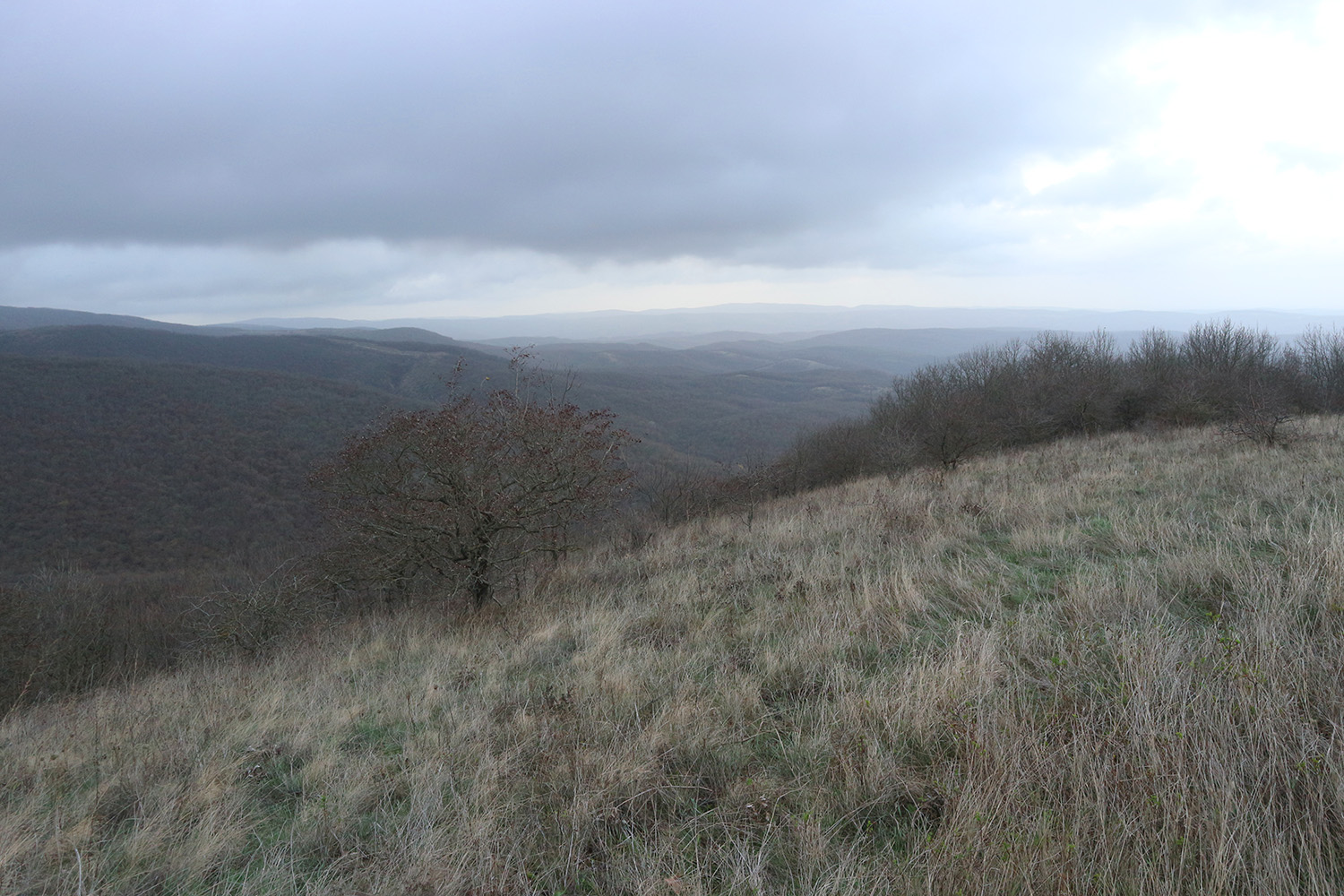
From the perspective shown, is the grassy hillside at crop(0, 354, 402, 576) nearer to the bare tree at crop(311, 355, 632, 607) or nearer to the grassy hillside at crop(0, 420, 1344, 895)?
the bare tree at crop(311, 355, 632, 607)

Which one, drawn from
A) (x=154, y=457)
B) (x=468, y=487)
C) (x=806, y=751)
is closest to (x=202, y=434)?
(x=154, y=457)

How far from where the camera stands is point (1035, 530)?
18.3ft

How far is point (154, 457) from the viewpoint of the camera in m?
70.1

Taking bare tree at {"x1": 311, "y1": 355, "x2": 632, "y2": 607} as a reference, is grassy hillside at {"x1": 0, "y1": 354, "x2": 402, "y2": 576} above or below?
below

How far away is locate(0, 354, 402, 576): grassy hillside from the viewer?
53.9 meters

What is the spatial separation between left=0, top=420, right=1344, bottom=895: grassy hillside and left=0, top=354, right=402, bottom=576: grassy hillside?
3934 centimetres

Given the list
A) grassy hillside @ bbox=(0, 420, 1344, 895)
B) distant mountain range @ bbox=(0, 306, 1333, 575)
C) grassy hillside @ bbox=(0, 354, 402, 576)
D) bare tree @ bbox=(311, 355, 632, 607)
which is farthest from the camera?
distant mountain range @ bbox=(0, 306, 1333, 575)

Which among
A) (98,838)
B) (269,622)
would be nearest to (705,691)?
(98,838)

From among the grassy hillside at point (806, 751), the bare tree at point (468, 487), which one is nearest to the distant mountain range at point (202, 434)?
the bare tree at point (468, 487)

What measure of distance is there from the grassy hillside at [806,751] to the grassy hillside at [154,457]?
129 feet

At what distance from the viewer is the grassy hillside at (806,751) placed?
1.84 meters

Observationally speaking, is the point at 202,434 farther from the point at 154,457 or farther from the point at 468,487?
the point at 468,487

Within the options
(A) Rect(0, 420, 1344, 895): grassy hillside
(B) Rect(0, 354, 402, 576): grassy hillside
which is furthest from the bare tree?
(B) Rect(0, 354, 402, 576): grassy hillside

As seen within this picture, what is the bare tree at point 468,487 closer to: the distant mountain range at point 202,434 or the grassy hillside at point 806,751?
the distant mountain range at point 202,434
